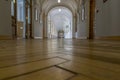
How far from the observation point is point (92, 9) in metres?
6.63

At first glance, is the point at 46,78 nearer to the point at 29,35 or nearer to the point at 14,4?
the point at 14,4

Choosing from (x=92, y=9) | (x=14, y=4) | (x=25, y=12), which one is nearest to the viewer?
(x=14, y=4)

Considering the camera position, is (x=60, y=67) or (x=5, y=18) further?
(x=5, y=18)

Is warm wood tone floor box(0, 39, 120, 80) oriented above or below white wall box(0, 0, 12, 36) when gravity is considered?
below

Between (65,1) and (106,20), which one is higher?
(65,1)

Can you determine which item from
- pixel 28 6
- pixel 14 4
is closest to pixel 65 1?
pixel 28 6

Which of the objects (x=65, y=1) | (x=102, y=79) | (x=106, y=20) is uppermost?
(x=65, y=1)

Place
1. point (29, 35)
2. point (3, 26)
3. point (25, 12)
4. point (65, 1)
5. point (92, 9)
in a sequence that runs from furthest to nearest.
Answer: point (65, 1) → point (29, 35) → point (25, 12) → point (92, 9) → point (3, 26)

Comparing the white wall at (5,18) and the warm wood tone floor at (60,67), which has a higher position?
the white wall at (5,18)

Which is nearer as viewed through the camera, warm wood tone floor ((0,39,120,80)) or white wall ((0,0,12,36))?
warm wood tone floor ((0,39,120,80))

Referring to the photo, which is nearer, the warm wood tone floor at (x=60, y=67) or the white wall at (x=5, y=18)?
the warm wood tone floor at (x=60, y=67)

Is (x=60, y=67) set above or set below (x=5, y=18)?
below

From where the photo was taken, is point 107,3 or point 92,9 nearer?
point 107,3

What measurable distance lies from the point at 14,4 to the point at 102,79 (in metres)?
5.83
